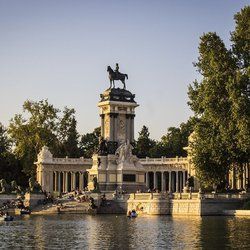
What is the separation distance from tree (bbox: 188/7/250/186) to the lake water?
1462 cm

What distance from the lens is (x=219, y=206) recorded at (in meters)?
76.9

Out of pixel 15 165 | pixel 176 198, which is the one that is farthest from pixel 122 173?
pixel 15 165

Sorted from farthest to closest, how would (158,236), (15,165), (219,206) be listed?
(15,165), (219,206), (158,236)

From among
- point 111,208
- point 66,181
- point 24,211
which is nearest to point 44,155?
point 66,181

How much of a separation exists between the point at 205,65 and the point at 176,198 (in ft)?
47.0

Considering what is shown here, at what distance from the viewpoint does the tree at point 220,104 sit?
7612cm

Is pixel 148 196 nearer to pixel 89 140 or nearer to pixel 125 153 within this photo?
pixel 125 153

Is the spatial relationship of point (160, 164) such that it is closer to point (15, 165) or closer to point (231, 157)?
point (15, 165)

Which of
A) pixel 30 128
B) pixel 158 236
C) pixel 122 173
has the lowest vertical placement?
pixel 158 236

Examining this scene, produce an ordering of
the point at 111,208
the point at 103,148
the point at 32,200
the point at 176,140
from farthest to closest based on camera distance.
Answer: the point at 176,140 → the point at 103,148 → the point at 32,200 → the point at 111,208

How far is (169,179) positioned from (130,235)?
72955 mm

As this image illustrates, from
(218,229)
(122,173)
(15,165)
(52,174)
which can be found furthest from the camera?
(15,165)

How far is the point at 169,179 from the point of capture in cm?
12325

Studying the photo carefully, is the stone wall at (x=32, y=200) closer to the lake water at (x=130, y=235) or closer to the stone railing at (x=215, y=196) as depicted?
the stone railing at (x=215, y=196)
